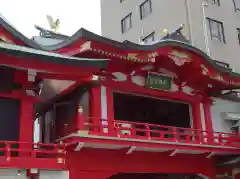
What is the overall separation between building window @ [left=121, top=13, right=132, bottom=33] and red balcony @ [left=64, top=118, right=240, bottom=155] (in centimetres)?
1339

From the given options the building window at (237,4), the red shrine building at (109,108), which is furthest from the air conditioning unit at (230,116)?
the building window at (237,4)

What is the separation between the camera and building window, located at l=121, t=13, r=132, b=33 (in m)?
29.0

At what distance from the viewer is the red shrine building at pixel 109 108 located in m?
12.8

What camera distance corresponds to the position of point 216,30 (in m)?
25.5

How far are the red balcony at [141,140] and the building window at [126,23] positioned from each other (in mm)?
13394

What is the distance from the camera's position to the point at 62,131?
1672 centimetres

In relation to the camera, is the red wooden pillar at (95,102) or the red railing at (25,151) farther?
the red wooden pillar at (95,102)

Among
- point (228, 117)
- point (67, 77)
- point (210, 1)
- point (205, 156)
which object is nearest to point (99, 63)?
point (67, 77)

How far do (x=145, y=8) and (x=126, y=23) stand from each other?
2261 mm

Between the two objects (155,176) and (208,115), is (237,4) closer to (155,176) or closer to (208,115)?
(208,115)

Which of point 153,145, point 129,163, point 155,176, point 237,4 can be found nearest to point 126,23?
point 237,4

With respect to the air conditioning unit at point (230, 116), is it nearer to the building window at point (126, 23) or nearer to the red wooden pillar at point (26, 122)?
the red wooden pillar at point (26, 122)

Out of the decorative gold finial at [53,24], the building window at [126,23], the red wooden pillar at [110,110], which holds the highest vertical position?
the building window at [126,23]

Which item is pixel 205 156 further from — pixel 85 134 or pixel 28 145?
pixel 28 145
